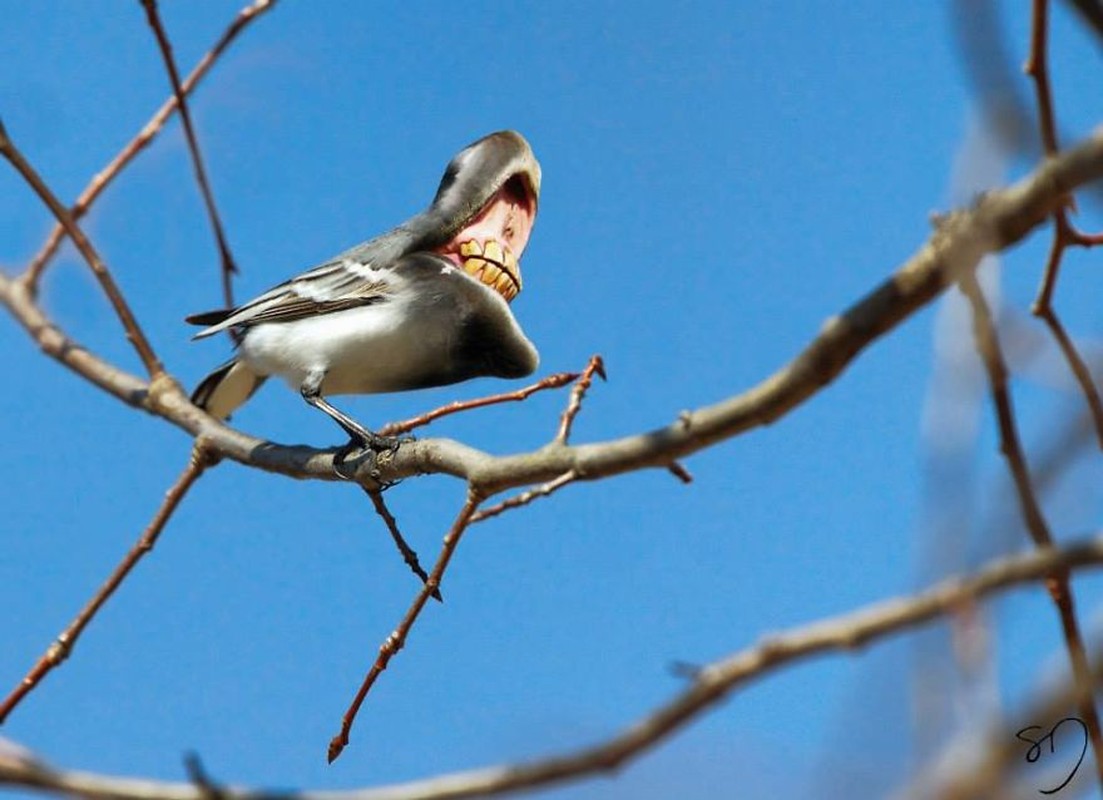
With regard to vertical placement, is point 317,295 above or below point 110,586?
above

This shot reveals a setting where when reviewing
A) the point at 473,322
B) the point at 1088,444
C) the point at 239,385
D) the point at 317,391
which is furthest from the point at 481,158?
the point at 1088,444

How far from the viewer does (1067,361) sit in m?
1.88

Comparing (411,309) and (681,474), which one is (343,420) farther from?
(681,474)

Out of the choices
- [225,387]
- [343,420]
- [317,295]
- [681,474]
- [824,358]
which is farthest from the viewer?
[225,387]

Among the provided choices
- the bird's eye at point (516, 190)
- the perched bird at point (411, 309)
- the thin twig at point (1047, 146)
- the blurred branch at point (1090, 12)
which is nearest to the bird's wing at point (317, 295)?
the perched bird at point (411, 309)

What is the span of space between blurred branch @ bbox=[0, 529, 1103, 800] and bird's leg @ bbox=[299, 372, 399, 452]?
215cm

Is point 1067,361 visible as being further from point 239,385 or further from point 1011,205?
point 239,385

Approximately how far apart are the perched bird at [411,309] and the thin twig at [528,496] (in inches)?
35.1

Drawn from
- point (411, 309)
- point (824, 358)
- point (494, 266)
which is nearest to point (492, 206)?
point (494, 266)

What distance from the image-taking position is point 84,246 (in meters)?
3.62

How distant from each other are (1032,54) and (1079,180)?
29 centimetres

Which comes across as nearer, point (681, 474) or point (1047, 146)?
point (1047, 146)

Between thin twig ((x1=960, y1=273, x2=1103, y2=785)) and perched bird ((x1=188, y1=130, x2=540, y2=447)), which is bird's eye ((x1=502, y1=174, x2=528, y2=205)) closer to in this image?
perched bird ((x1=188, y1=130, x2=540, y2=447))

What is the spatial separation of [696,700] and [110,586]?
8.18ft
